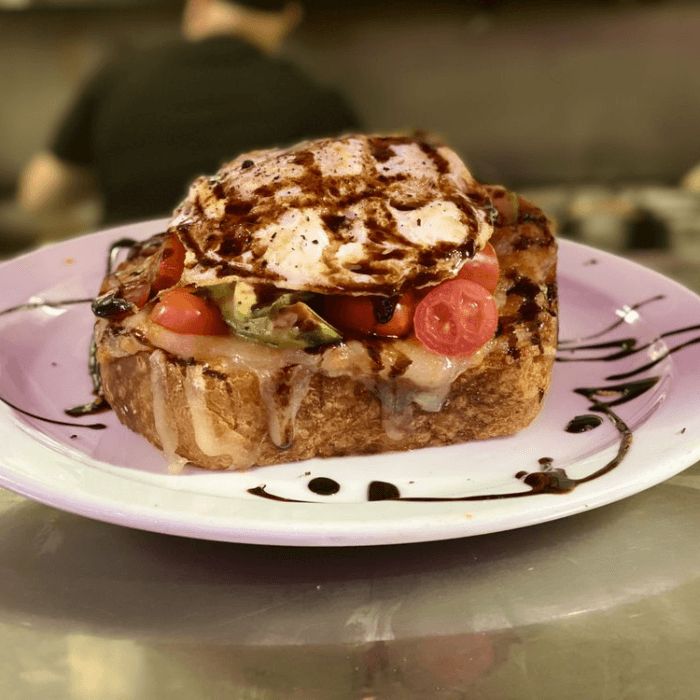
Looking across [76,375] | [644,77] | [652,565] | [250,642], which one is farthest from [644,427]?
[644,77]

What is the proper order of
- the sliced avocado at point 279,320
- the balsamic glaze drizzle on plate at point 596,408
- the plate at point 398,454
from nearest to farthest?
1. the plate at point 398,454
2. the balsamic glaze drizzle on plate at point 596,408
3. the sliced avocado at point 279,320

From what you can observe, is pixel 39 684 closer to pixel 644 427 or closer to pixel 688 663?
pixel 688 663

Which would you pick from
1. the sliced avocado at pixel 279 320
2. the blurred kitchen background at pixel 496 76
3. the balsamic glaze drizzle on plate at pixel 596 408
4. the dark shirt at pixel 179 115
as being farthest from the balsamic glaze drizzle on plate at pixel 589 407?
the blurred kitchen background at pixel 496 76

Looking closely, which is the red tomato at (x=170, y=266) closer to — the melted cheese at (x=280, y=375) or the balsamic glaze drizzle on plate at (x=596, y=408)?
the melted cheese at (x=280, y=375)

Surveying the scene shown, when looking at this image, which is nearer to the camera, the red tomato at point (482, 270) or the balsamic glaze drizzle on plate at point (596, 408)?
the balsamic glaze drizzle on plate at point (596, 408)

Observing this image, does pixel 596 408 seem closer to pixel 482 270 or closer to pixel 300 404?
pixel 482 270

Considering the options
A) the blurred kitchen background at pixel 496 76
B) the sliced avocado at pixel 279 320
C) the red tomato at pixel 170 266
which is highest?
the sliced avocado at pixel 279 320
